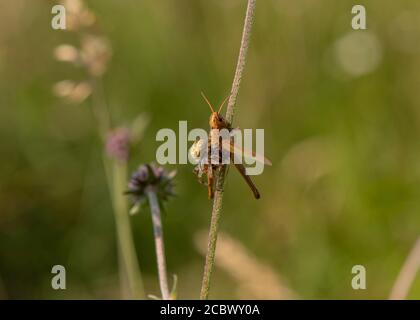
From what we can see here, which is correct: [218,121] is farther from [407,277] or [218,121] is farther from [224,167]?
[407,277]

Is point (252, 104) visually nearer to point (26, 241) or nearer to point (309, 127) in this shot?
point (309, 127)

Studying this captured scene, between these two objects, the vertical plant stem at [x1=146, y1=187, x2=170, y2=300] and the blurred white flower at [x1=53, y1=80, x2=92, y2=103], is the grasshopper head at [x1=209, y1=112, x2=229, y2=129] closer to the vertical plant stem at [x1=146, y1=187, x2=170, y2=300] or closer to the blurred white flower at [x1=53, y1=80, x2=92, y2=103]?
the vertical plant stem at [x1=146, y1=187, x2=170, y2=300]

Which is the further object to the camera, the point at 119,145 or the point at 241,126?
the point at 241,126

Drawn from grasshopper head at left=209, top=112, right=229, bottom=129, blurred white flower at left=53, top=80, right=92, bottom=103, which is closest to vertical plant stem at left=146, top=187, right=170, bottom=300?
grasshopper head at left=209, top=112, right=229, bottom=129

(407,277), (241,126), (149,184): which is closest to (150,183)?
(149,184)
